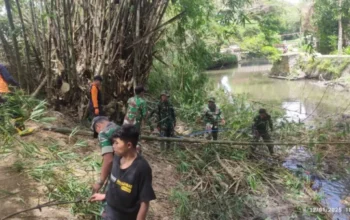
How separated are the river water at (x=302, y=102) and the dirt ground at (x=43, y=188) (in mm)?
2584

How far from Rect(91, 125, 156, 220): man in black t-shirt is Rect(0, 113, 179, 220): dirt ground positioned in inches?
53.9

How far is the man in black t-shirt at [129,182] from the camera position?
2.25 meters

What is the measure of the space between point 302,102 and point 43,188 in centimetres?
1498

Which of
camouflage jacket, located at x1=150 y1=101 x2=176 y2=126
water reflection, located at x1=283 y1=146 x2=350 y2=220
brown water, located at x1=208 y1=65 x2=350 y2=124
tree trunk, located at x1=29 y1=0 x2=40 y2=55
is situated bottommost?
brown water, located at x1=208 y1=65 x2=350 y2=124

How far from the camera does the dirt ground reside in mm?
3434

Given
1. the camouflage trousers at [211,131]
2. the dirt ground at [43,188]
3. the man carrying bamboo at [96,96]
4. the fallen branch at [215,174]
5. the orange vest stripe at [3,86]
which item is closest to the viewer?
the dirt ground at [43,188]

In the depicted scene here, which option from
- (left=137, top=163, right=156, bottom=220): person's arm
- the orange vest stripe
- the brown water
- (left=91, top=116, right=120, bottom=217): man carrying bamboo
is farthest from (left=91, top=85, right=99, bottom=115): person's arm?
the brown water

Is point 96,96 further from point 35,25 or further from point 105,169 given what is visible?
point 105,169


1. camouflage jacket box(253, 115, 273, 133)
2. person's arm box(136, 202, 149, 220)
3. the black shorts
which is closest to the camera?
person's arm box(136, 202, 149, 220)

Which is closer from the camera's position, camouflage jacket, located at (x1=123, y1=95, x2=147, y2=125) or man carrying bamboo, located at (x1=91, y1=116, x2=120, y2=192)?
man carrying bamboo, located at (x1=91, y1=116, x2=120, y2=192)

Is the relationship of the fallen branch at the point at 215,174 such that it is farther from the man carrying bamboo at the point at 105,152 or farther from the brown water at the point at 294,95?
the brown water at the point at 294,95

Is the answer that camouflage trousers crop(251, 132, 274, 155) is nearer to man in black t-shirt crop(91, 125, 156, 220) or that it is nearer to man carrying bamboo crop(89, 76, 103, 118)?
man carrying bamboo crop(89, 76, 103, 118)

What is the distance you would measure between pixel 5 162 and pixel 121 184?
8.37ft

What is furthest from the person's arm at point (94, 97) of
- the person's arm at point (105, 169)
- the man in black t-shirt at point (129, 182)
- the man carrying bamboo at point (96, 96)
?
the man in black t-shirt at point (129, 182)
